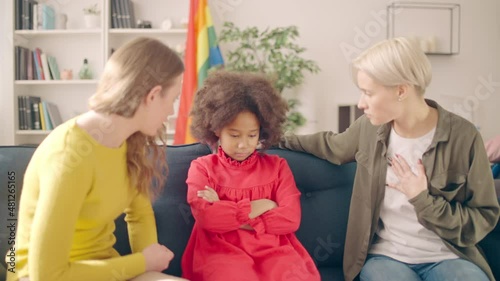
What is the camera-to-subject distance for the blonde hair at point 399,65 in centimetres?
156

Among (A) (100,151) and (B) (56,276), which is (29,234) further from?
(A) (100,151)

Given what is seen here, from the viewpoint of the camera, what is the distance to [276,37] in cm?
430

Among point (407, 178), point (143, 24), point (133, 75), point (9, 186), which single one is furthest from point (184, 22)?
point (133, 75)

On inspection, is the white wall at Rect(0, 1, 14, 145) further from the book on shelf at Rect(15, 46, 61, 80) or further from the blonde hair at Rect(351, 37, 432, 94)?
the blonde hair at Rect(351, 37, 432, 94)

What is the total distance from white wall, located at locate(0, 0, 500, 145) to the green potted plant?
9.1 inches

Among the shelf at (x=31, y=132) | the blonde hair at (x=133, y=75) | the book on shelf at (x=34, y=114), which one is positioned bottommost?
the shelf at (x=31, y=132)

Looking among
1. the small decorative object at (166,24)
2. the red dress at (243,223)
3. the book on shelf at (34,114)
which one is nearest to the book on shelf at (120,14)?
the small decorative object at (166,24)

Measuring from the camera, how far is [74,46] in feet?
15.4

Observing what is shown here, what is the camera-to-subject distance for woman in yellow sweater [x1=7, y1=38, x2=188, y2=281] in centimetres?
111

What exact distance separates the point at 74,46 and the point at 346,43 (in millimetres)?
2524

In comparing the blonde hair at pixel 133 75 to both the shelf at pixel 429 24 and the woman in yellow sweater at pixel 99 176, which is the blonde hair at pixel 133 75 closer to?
the woman in yellow sweater at pixel 99 176

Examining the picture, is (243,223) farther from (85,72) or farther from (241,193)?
(85,72)

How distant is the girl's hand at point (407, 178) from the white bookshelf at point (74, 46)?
3.12 metres

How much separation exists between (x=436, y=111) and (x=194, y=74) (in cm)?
281
